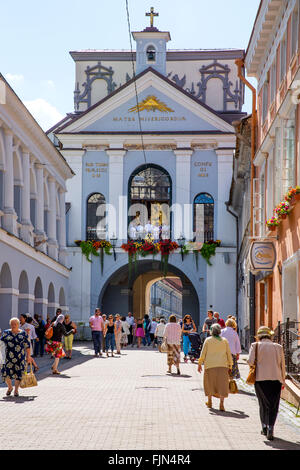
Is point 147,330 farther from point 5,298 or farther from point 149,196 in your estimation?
point 5,298

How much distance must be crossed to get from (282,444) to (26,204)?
21.6 metres

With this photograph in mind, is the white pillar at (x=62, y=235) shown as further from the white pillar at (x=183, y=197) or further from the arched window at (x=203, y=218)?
the arched window at (x=203, y=218)

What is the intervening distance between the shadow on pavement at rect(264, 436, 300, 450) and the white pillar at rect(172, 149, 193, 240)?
111 feet

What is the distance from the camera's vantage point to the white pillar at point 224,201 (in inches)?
1759

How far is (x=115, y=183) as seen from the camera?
4547 cm

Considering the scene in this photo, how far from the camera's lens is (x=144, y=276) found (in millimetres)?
55156

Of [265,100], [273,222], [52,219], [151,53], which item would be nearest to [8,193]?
[265,100]

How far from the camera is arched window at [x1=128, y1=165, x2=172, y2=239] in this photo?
149 feet

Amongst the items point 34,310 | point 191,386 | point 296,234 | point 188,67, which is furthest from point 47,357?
point 188,67

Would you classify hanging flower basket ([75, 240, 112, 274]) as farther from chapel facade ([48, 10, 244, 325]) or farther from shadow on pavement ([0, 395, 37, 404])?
shadow on pavement ([0, 395, 37, 404])

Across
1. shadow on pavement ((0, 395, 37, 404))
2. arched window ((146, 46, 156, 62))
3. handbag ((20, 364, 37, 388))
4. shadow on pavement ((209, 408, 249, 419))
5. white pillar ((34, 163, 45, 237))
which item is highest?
arched window ((146, 46, 156, 62))

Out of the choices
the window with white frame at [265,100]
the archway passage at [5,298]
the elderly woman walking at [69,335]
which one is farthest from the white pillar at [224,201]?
the window with white frame at [265,100]

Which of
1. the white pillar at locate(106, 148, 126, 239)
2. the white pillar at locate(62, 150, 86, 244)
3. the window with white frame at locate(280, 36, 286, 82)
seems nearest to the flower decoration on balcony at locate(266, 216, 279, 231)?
the window with white frame at locate(280, 36, 286, 82)

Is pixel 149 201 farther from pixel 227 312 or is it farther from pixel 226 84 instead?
pixel 226 84
